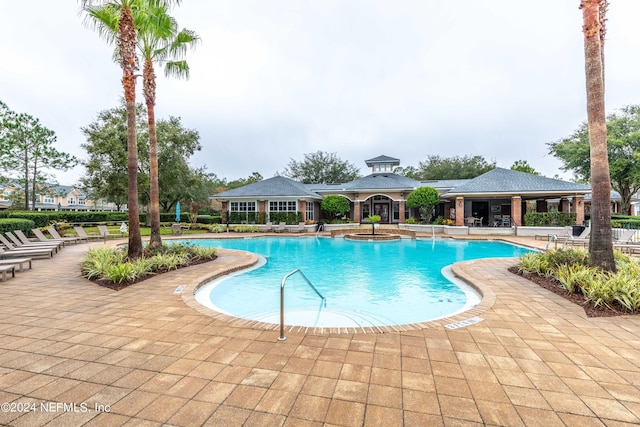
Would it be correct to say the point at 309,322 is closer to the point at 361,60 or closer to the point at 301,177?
the point at 361,60

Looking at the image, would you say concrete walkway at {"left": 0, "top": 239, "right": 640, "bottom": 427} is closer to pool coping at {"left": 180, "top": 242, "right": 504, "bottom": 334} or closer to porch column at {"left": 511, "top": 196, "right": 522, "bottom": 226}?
pool coping at {"left": 180, "top": 242, "right": 504, "bottom": 334}

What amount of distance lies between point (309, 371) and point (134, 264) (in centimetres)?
677

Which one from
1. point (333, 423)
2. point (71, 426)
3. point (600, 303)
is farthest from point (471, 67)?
point (71, 426)

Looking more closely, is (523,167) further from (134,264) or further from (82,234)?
(82,234)

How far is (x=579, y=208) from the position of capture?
20.6 m

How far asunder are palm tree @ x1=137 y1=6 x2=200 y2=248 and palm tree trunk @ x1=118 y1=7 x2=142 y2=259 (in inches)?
41.3

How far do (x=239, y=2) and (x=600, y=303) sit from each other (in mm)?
14593

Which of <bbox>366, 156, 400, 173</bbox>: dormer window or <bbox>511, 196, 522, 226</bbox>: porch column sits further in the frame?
<bbox>366, 156, 400, 173</bbox>: dormer window

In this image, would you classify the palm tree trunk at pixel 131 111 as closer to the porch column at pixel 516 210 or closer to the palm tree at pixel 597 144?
the palm tree at pixel 597 144

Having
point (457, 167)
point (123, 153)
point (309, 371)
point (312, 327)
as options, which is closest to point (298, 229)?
point (123, 153)

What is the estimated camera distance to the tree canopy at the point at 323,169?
46.9m

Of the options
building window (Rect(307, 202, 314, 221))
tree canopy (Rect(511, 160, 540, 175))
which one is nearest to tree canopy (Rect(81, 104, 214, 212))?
→ building window (Rect(307, 202, 314, 221))

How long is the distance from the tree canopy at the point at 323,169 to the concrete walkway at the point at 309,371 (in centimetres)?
4243

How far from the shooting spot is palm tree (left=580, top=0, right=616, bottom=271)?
245 inches
